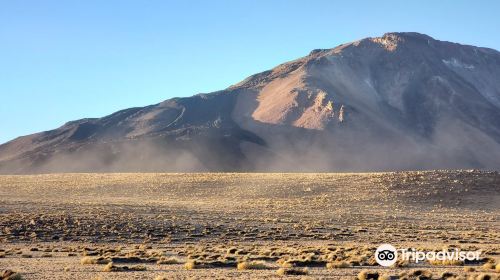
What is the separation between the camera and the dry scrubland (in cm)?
1906

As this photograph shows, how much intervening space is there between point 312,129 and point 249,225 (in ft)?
396

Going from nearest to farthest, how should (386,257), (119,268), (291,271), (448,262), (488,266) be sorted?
1. (291,271)
2. (488,266)
3. (119,268)
4. (448,262)
5. (386,257)

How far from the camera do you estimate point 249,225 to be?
3819cm

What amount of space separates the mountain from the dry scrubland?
6300 cm

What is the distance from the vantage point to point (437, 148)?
485 ft

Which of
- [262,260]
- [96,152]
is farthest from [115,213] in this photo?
[96,152]

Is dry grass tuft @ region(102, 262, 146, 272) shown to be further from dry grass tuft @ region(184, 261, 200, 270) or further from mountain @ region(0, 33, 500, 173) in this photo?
mountain @ region(0, 33, 500, 173)

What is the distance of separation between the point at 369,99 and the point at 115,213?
14201 centimetres

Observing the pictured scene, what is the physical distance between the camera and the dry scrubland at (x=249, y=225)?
19.1 metres

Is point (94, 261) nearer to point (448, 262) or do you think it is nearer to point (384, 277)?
point (384, 277)

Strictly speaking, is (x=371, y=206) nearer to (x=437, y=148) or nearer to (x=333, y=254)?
(x=333, y=254)

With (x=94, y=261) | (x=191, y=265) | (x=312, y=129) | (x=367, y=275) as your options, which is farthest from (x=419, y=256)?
(x=312, y=129)

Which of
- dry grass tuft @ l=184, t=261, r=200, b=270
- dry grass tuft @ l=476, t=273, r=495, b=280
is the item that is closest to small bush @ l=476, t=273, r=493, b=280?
dry grass tuft @ l=476, t=273, r=495, b=280

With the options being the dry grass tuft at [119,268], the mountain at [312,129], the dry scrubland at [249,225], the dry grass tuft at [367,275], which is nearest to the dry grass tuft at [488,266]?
the dry scrubland at [249,225]
